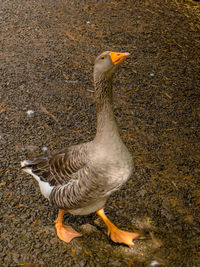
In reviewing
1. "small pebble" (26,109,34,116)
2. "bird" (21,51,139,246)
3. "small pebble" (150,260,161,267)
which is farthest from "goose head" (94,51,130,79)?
"small pebble" (26,109,34,116)

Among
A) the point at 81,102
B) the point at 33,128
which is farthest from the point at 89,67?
the point at 33,128

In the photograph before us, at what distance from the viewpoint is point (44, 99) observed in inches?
200

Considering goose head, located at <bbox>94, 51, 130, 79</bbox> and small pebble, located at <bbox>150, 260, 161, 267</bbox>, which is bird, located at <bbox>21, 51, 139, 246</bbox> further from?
small pebble, located at <bbox>150, 260, 161, 267</bbox>

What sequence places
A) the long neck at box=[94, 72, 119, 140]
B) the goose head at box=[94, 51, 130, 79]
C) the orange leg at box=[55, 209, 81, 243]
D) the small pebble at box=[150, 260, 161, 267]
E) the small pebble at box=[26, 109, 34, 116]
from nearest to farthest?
the goose head at box=[94, 51, 130, 79], the long neck at box=[94, 72, 119, 140], the small pebble at box=[150, 260, 161, 267], the orange leg at box=[55, 209, 81, 243], the small pebble at box=[26, 109, 34, 116]

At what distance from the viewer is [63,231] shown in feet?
10.7

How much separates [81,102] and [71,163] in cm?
220

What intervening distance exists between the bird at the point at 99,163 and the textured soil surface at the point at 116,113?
515 millimetres

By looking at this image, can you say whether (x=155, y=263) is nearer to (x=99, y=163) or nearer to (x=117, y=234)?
(x=117, y=234)

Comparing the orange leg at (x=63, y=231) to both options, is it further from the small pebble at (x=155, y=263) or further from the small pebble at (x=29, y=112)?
the small pebble at (x=29, y=112)

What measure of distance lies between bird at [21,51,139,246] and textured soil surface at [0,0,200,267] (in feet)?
1.69

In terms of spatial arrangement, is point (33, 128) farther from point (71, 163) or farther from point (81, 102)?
point (71, 163)

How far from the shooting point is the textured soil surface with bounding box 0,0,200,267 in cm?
329

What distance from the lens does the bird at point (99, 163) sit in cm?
280

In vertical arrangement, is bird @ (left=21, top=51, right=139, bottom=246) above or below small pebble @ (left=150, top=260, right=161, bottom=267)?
above
